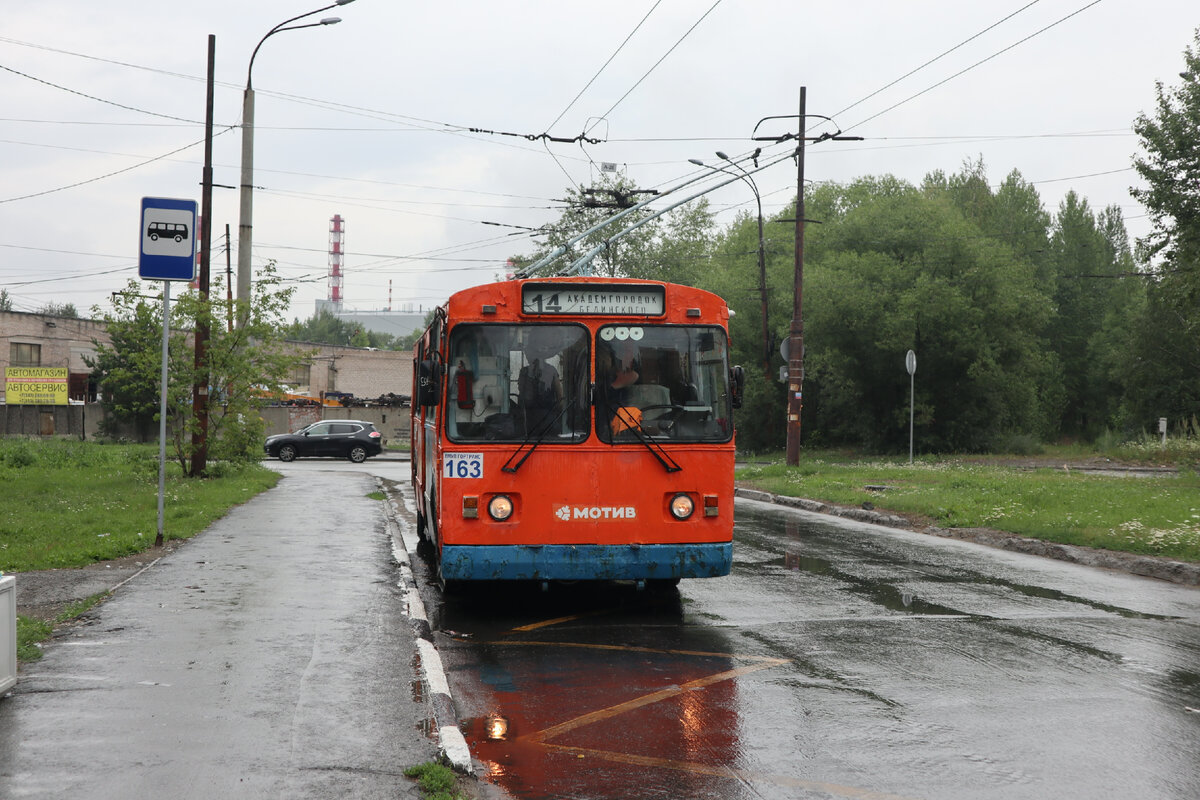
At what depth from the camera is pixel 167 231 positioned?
39.5 feet

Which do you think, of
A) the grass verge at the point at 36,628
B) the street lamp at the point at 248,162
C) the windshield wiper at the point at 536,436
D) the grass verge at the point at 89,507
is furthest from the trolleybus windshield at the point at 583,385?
the street lamp at the point at 248,162

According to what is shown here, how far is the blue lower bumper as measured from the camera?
28.2 ft

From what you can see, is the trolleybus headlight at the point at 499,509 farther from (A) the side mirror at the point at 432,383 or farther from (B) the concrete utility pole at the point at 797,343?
(B) the concrete utility pole at the point at 797,343

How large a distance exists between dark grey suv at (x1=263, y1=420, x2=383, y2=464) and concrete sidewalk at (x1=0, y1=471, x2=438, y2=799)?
30739 millimetres

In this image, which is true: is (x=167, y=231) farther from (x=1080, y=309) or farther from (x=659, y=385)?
(x=1080, y=309)

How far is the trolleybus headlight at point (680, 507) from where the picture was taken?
8875 mm

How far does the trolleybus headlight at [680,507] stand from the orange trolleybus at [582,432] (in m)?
0.01

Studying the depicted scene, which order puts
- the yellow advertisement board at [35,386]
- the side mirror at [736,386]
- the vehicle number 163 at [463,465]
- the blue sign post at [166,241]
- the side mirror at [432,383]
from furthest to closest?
the yellow advertisement board at [35,386]
the blue sign post at [166,241]
the side mirror at [736,386]
the side mirror at [432,383]
the vehicle number 163 at [463,465]

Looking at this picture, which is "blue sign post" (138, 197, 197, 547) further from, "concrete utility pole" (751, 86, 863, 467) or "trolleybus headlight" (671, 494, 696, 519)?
"concrete utility pole" (751, 86, 863, 467)

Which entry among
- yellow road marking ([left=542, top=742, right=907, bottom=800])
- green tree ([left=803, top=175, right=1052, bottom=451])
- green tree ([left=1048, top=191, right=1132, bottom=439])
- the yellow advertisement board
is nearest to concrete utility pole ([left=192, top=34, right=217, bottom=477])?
yellow road marking ([left=542, top=742, right=907, bottom=800])

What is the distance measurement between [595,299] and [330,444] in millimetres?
34063

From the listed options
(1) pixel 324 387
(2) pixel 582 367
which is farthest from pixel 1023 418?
(1) pixel 324 387

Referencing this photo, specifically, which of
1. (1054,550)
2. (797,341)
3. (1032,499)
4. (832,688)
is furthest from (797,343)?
(832,688)

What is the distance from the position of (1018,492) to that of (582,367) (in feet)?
45.5
